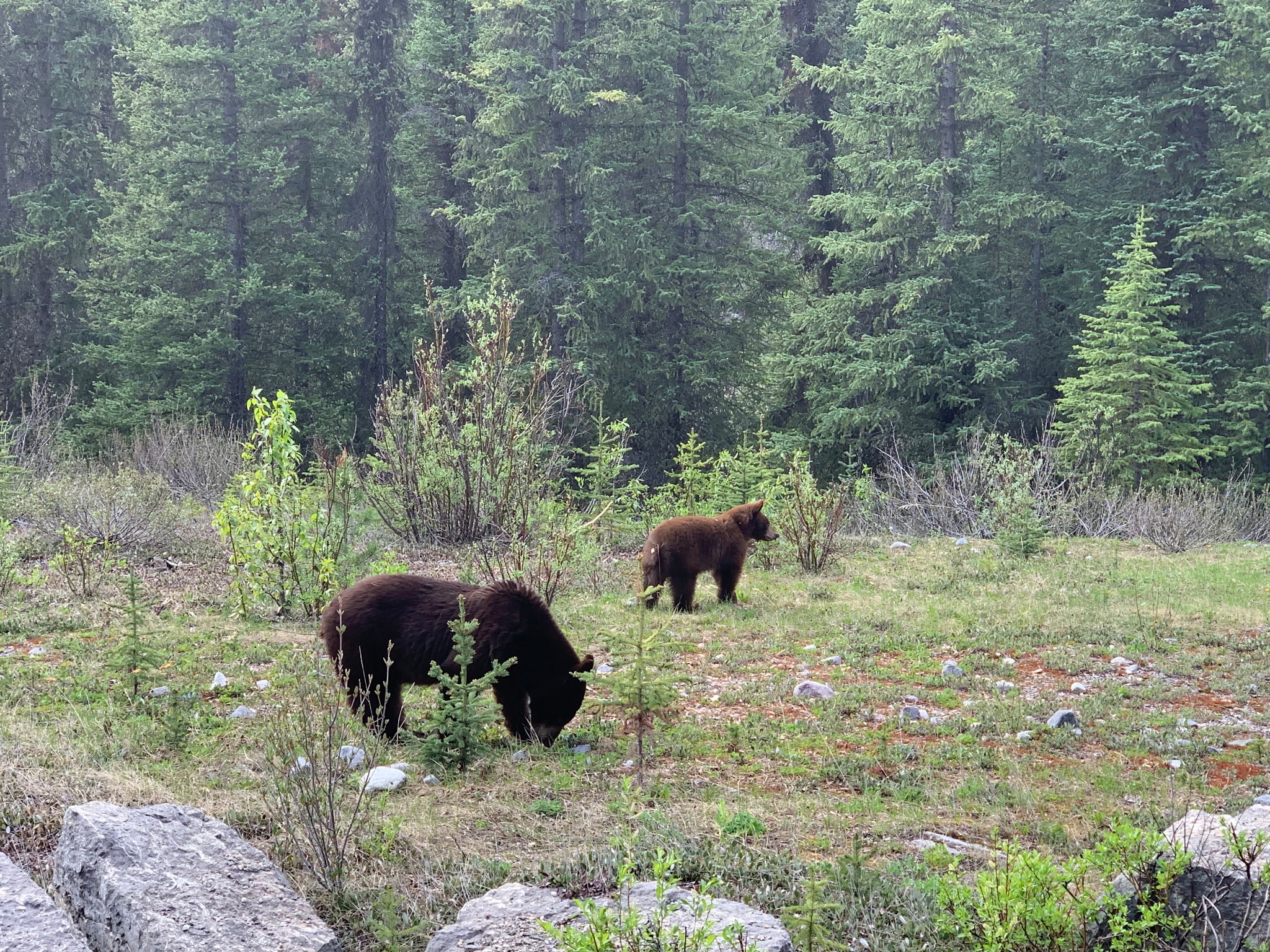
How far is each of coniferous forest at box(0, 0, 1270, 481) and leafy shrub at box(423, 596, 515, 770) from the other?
1850 centimetres

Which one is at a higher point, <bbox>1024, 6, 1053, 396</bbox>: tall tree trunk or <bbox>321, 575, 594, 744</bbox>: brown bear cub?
<bbox>1024, 6, 1053, 396</bbox>: tall tree trunk

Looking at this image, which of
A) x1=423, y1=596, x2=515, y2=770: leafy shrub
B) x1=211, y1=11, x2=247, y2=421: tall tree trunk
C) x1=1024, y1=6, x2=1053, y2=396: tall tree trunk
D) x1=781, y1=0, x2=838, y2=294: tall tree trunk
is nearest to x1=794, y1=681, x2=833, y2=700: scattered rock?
x1=423, y1=596, x2=515, y2=770: leafy shrub

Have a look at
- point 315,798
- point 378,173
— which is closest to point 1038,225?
point 378,173

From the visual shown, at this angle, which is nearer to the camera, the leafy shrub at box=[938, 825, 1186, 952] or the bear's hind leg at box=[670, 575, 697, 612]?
the leafy shrub at box=[938, 825, 1186, 952]

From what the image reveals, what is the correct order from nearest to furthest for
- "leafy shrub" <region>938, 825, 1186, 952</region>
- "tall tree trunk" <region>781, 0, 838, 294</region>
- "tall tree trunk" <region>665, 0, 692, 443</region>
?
1. "leafy shrub" <region>938, 825, 1186, 952</region>
2. "tall tree trunk" <region>665, 0, 692, 443</region>
3. "tall tree trunk" <region>781, 0, 838, 294</region>

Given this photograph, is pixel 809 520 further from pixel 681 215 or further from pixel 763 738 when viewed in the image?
pixel 681 215

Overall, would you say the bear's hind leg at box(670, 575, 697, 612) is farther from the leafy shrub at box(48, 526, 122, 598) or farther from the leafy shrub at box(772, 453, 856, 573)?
the leafy shrub at box(48, 526, 122, 598)

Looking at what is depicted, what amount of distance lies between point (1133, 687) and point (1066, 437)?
17.0 metres

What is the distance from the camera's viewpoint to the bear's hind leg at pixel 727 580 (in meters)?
11.2

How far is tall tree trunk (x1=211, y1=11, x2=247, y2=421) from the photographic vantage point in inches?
1107

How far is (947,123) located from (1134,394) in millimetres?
7723

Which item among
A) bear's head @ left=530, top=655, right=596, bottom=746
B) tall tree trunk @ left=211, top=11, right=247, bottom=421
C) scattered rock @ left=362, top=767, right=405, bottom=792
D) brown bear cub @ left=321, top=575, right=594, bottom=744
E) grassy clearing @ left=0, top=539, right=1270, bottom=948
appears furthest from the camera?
tall tree trunk @ left=211, top=11, right=247, bottom=421

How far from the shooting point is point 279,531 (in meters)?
9.98

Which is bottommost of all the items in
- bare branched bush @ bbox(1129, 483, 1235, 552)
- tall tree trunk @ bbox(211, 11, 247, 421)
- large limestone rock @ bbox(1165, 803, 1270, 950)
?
bare branched bush @ bbox(1129, 483, 1235, 552)
